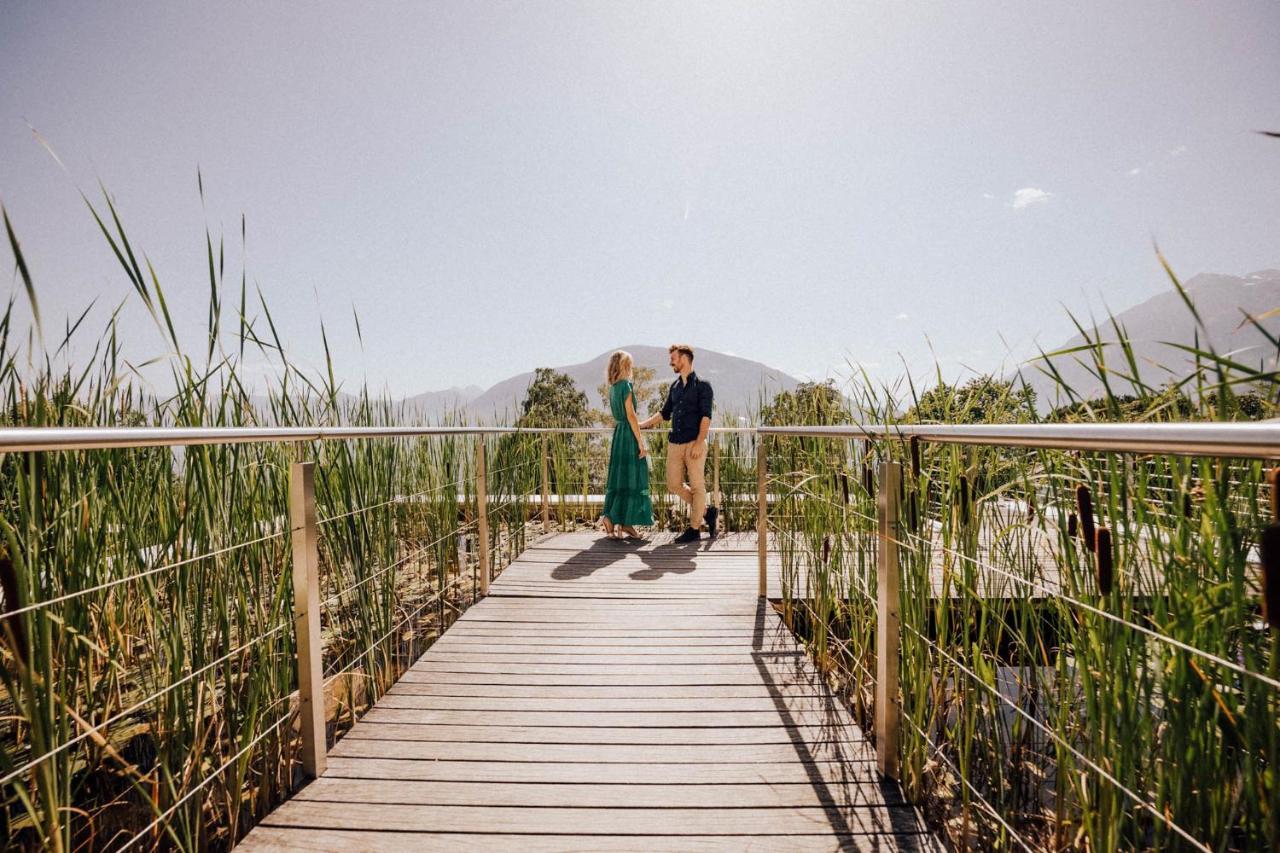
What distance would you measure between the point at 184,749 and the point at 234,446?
0.84m

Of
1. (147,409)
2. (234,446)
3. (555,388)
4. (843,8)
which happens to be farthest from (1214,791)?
(555,388)

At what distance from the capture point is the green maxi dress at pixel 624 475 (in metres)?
4.67

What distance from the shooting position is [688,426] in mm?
4676

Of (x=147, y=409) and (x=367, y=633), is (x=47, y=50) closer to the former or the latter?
(x=147, y=409)

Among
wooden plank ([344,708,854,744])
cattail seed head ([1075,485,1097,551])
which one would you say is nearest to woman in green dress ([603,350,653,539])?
wooden plank ([344,708,854,744])

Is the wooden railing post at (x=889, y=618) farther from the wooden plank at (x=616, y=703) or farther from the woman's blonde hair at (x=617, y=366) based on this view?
the woman's blonde hair at (x=617, y=366)

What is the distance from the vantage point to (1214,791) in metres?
Result: 0.92

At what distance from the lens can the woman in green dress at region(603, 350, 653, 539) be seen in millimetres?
4623

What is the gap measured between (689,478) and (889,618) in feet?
10.6

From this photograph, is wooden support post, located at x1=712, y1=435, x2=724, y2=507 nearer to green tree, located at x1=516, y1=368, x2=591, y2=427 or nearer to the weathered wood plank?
the weathered wood plank

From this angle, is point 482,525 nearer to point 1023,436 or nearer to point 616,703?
point 616,703

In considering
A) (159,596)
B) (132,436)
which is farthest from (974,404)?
(159,596)

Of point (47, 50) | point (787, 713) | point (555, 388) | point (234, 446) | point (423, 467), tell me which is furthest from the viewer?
point (555, 388)

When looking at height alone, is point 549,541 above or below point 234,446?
below
